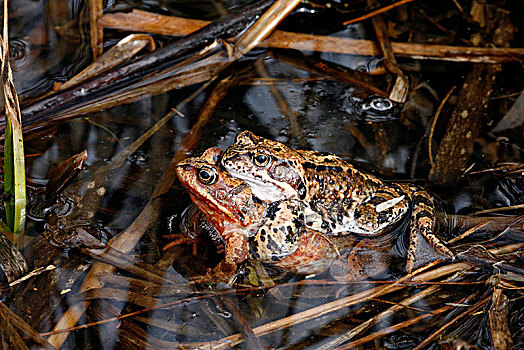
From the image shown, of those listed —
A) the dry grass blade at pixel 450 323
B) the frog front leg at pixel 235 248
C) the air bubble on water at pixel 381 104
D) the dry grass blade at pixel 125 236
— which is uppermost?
the air bubble on water at pixel 381 104

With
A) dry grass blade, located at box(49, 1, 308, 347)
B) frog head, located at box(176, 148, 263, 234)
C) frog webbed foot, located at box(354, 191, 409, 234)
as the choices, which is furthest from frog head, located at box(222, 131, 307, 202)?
dry grass blade, located at box(49, 1, 308, 347)

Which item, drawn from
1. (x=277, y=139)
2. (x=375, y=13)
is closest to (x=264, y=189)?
(x=277, y=139)

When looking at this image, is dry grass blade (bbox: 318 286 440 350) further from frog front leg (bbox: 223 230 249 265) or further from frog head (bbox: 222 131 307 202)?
frog head (bbox: 222 131 307 202)

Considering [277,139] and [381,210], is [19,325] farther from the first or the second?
[381,210]

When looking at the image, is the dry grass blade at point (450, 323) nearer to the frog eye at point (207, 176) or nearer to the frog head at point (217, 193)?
the frog head at point (217, 193)

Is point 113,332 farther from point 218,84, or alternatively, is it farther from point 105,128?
point 218,84

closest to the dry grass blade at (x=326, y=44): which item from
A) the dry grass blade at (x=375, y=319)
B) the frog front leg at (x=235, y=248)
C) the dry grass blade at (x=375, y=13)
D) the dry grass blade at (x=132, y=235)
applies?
the dry grass blade at (x=375, y=13)
